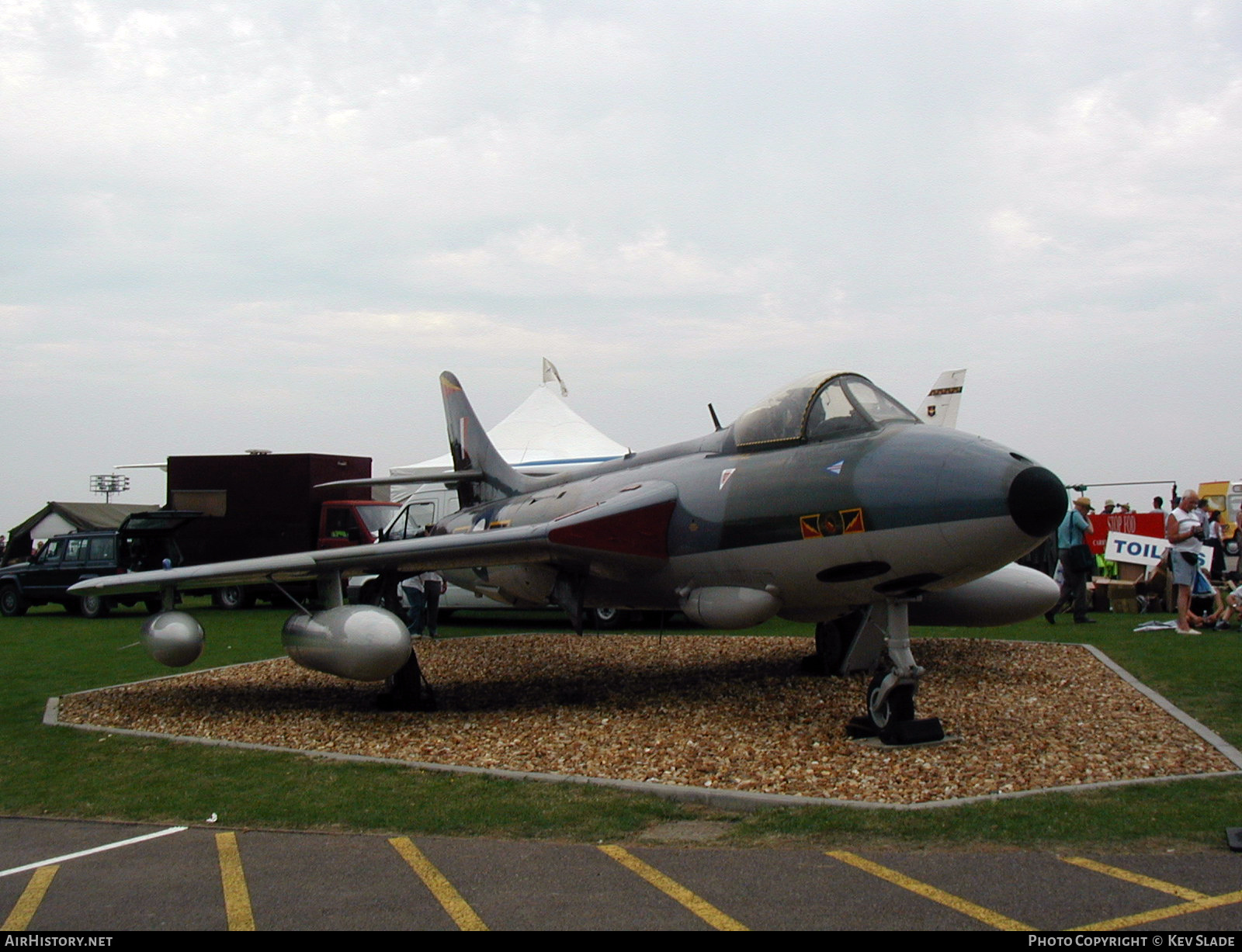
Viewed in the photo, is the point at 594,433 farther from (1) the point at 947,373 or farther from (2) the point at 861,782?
(2) the point at 861,782

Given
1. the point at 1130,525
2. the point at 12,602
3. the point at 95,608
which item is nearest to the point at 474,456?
the point at 95,608

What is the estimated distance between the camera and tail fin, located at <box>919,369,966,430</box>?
84.6 ft

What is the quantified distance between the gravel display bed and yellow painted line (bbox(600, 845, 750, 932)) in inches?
58.9

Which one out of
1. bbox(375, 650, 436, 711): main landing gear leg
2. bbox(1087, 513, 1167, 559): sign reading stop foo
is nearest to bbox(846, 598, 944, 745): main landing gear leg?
bbox(375, 650, 436, 711): main landing gear leg

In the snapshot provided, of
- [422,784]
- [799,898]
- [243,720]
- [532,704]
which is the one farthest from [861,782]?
[243,720]

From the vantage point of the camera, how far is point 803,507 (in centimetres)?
826

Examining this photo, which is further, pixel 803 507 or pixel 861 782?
pixel 803 507

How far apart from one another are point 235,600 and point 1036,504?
861 inches

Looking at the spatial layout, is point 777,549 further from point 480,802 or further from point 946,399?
point 946,399

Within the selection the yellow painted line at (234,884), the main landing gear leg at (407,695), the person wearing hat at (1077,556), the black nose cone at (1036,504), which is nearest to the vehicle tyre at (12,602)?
the main landing gear leg at (407,695)

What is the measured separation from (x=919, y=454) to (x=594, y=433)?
765 inches

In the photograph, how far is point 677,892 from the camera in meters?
4.67

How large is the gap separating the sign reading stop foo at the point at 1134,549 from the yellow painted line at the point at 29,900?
1836 cm

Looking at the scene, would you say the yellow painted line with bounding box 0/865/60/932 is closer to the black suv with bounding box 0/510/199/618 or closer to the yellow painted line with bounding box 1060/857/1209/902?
the yellow painted line with bounding box 1060/857/1209/902
